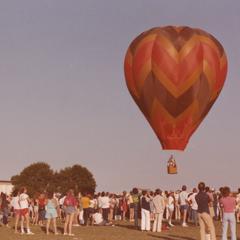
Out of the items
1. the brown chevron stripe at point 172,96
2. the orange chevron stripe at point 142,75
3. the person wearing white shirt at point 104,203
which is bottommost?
the person wearing white shirt at point 104,203

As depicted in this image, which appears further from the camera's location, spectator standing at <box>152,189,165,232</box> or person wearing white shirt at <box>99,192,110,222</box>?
person wearing white shirt at <box>99,192,110,222</box>

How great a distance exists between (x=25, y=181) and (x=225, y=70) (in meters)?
79.6

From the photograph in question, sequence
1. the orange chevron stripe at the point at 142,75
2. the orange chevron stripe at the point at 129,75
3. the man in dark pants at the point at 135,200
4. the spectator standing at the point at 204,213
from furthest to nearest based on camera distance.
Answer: the man in dark pants at the point at 135,200
the orange chevron stripe at the point at 129,75
the orange chevron stripe at the point at 142,75
the spectator standing at the point at 204,213

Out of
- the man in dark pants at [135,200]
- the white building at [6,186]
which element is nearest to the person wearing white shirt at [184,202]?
the man in dark pants at [135,200]

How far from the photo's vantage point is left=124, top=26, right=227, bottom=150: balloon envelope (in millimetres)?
25000

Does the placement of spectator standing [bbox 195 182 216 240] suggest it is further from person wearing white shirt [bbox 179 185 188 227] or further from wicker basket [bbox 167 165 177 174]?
person wearing white shirt [bbox 179 185 188 227]

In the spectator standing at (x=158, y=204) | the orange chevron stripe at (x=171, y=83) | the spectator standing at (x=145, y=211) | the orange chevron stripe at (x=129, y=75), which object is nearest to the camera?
the spectator standing at (x=158, y=204)

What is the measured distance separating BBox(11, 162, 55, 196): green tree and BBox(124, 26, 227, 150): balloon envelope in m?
76.0

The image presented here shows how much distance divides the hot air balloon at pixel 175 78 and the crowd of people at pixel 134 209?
112 inches

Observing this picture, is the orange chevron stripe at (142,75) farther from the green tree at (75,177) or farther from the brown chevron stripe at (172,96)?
the green tree at (75,177)

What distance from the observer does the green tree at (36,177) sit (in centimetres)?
10081

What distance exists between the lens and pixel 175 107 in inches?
1008

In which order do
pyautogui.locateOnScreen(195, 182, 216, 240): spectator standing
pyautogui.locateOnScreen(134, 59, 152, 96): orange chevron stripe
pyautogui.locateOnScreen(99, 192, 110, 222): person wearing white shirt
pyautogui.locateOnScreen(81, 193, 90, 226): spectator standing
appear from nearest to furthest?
pyautogui.locateOnScreen(195, 182, 216, 240): spectator standing < pyautogui.locateOnScreen(134, 59, 152, 96): orange chevron stripe < pyautogui.locateOnScreen(81, 193, 90, 226): spectator standing < pyautogui.locateOnScreen(99, 192, 110, 222): person wearing white shirt

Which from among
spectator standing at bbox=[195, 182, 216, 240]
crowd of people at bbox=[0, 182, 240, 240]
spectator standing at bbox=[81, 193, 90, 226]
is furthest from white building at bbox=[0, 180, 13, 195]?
spectator standing at bbox=[195, 182, 216, 240]
